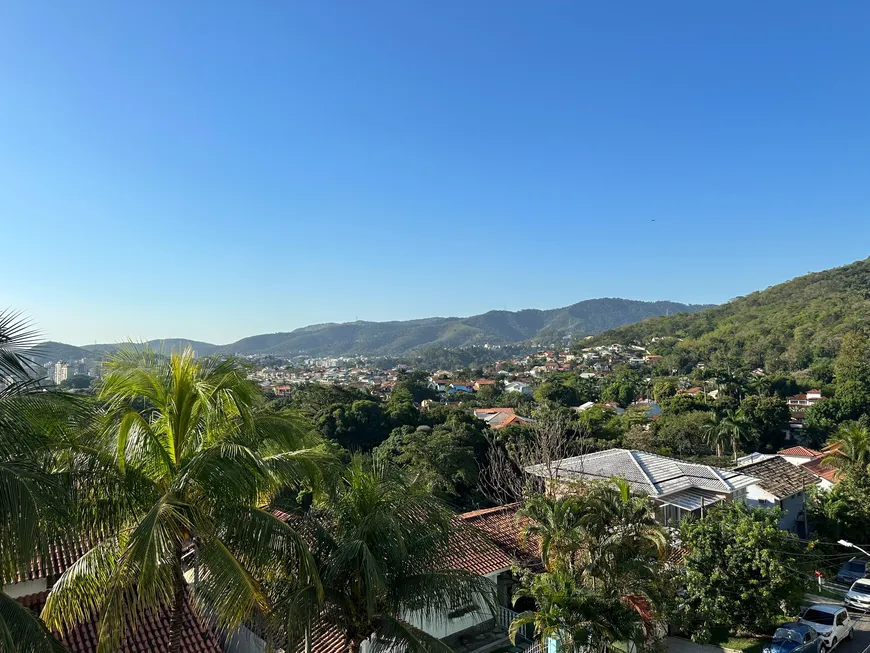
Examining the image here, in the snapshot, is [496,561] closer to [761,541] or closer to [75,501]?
[761,541]

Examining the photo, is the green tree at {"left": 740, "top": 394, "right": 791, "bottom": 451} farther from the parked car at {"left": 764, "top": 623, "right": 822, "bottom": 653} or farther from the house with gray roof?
the parked car at {"left": 764, "top": 623, "right": 822, "bottom": 653}

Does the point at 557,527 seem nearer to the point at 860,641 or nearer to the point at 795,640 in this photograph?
the point at 795,640

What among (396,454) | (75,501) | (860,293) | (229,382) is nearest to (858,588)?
(229,382)

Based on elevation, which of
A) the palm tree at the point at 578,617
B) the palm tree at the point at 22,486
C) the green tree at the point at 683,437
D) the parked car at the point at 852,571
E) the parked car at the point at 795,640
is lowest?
the green tree at the point at 683,437

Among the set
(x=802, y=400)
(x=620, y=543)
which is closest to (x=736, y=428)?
(x=802, y=400)

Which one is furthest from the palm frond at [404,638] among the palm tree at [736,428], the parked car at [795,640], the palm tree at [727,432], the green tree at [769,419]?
the green tree at [769,419]

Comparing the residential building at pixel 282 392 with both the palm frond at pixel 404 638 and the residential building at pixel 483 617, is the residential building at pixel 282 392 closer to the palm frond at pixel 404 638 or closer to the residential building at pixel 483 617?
the residential building at pixel 483 617

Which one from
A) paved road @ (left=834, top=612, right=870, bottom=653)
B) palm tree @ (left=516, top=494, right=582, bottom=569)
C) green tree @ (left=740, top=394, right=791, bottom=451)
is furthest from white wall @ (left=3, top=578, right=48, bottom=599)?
green tree @ (left=740, top=394, right=791, bottom=451)
